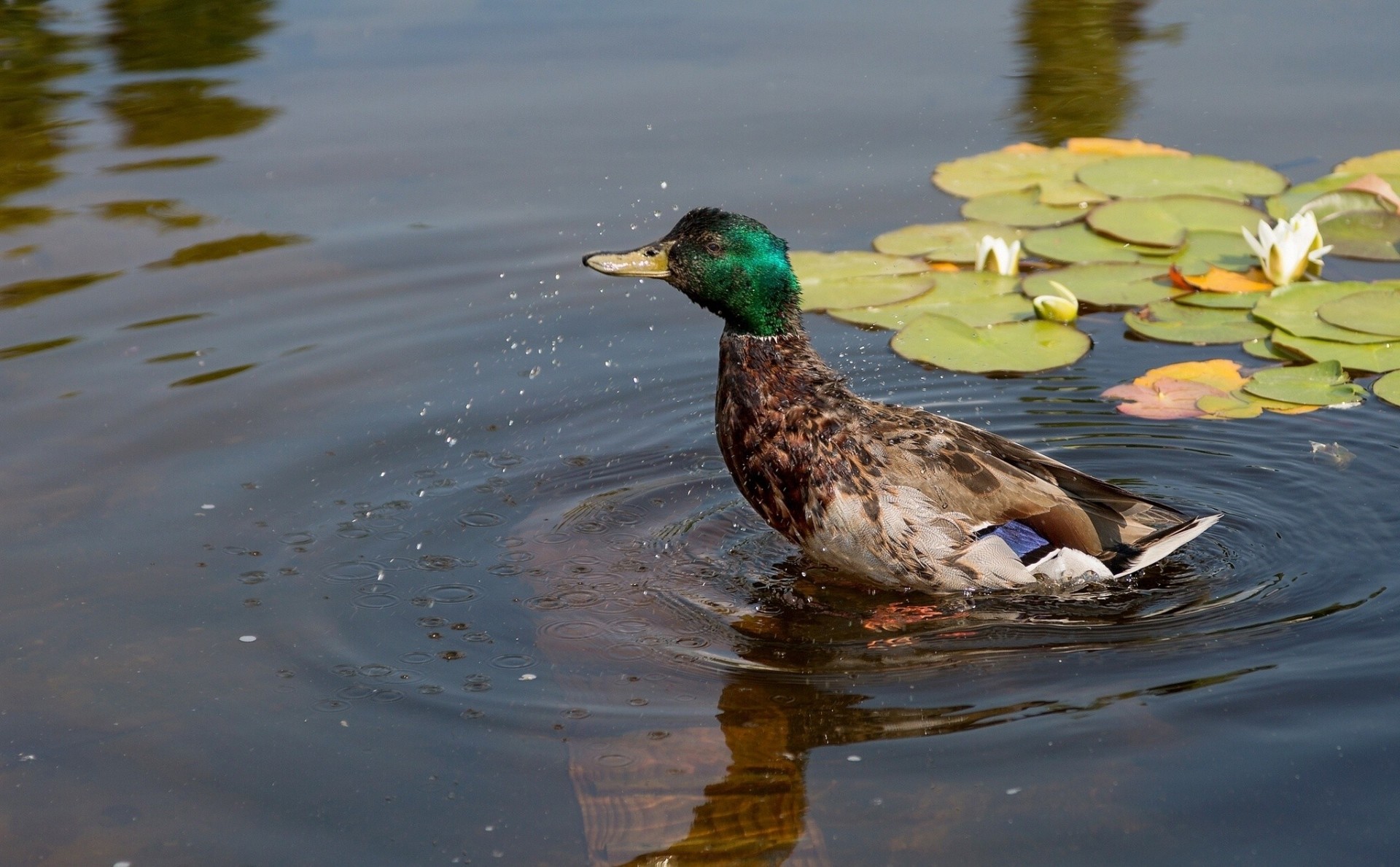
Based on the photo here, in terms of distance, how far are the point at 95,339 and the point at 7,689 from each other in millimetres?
3011

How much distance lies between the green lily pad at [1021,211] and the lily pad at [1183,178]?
28cm

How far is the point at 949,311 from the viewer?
289 inches

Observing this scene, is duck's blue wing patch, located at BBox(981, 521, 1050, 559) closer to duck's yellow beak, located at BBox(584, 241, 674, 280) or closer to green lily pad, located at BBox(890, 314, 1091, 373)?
duck's yellow beak, located at BBox(584, 241, 674, 280)

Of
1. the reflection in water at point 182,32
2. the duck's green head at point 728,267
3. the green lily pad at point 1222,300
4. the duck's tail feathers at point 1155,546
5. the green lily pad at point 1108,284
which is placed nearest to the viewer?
the duck's tail feathers at point 1155,546

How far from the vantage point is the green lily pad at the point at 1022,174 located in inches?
324

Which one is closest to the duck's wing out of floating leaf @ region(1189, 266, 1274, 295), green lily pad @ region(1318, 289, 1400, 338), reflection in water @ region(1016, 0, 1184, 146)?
green lily pad @ region(1318, 289, 1400, 338)

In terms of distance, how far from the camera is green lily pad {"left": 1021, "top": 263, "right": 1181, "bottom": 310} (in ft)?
24.0

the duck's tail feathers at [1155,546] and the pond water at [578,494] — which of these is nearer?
the pond water at [578,494]

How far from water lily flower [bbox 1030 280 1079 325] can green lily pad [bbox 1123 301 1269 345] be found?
283 millimetres

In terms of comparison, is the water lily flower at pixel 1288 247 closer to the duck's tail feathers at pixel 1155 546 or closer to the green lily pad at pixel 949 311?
the green lily pad at pixel 949 311

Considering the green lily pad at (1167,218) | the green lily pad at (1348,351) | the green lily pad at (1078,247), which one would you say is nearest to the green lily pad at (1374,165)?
the green lily pad at (1167,218)

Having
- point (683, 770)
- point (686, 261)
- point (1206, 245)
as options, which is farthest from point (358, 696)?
point (1206, 245)

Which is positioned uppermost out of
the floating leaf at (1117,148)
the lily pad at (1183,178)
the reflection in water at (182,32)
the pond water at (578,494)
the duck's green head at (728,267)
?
the reflection in water at (182,32)

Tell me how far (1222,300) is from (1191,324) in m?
0.30
